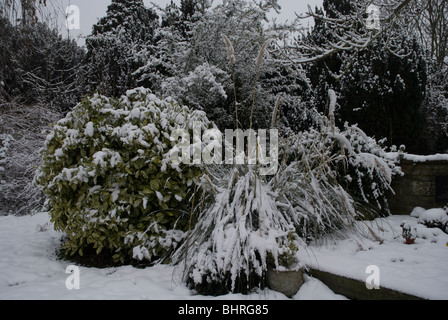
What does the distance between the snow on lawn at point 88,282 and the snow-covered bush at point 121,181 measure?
20 centimetres

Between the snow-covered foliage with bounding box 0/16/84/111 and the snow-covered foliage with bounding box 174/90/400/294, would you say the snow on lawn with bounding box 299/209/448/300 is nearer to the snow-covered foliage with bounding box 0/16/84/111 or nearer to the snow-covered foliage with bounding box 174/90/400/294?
the snow-covered foliage with bounding box 174/90/400/294

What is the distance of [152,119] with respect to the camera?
9.23 feet

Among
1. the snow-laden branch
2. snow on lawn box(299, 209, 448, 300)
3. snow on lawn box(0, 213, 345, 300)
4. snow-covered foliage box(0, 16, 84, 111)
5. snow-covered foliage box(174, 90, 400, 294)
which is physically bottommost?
snow on lawn box(0, 213, 345, 300)

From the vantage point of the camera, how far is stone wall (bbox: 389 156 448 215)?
3885 millimetres

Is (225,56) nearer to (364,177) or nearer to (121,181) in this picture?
(364,177)

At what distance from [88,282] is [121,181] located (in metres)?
0.82

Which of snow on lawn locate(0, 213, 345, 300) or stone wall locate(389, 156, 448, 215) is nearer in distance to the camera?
snow on lawn locate(0, 213, 345, 300)

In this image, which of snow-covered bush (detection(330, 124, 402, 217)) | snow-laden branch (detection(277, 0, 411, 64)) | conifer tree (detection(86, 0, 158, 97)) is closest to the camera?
snow-laden branch (detection(277, 0, 411, 64))

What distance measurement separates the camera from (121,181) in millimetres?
2627

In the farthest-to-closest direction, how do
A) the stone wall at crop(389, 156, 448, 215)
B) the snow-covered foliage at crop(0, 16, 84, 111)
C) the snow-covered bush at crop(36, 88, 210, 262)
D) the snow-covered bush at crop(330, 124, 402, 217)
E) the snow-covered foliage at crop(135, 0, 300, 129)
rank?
the snow-covered foliage at crop(0, 16, 84, 111), the snow-covered foliage at crop(135, 0, 300, 129), the stone wall at crop(389, 156, 448, 215), the snow-covered bush at crop(330, 124, 402, 217), the snow-covered bush at crop(36, 88, 210, 262)

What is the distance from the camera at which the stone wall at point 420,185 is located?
388 cm

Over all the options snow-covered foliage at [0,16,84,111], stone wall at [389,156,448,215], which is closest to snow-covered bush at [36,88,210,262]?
stone wall at [389,156,448,215]

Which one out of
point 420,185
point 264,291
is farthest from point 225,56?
point 264,291
